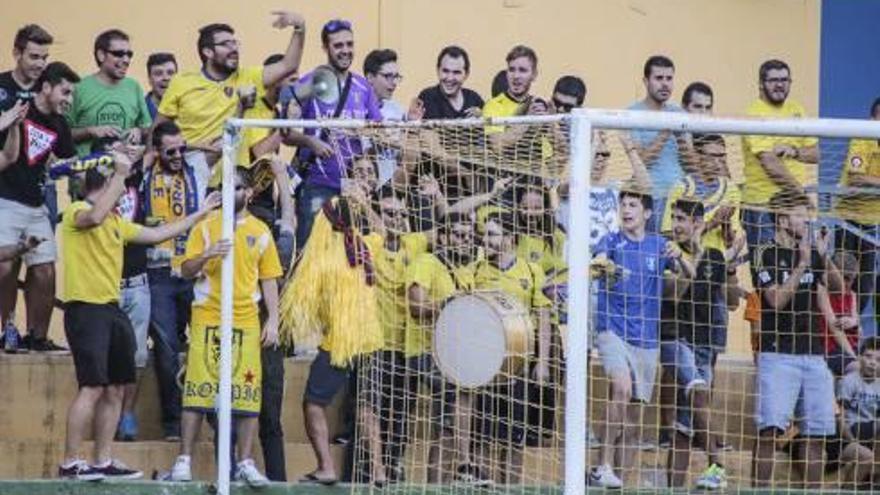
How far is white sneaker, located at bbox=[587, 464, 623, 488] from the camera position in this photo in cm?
1320

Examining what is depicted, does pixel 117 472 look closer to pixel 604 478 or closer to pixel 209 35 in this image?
pixel 604 478

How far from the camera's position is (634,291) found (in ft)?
44.7

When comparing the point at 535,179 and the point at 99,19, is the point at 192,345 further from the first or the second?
the point at 99,19

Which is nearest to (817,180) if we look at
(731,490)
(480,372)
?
(731,490)

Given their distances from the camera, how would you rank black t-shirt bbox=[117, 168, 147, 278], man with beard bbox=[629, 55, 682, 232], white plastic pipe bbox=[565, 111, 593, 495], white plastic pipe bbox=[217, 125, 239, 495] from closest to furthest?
white plastic pipe bbox=[565, 111, 593, 495]
white plastic pipe bbox=[217, 125, 239, 495]
man with beard bbox=[629, 55, 682, 232]
black t-shirt bbox=[117, 168, 147, 278]

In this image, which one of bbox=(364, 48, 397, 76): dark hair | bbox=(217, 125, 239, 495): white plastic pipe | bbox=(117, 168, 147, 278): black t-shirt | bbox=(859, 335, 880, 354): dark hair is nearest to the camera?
bbox=(217, 125, 239, 495): white plastic pipe

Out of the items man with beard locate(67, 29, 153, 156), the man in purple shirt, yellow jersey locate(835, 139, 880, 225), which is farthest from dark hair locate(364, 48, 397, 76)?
yellow jersey locate(835, 139, 880, 225)

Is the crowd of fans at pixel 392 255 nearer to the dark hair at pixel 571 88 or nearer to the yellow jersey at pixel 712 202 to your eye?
the yellow jersey at pixel 712 202

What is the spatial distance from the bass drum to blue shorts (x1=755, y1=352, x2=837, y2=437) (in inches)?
65.9

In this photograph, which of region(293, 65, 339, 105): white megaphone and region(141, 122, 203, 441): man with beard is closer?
region(141, 122, 203, 441): man with beard

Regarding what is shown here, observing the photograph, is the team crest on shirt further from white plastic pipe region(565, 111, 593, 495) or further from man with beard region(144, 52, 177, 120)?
white plastic pipe region(565, 111, 593, 495)

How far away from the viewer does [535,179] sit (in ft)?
44.0

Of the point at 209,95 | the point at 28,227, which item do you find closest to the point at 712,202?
the point at 209,95

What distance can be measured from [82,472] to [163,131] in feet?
6.97
